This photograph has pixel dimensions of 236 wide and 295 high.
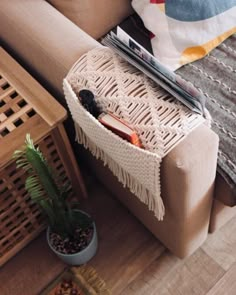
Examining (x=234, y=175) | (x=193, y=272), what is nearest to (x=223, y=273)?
(x=193, y=272)

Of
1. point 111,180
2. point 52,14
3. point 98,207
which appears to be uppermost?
point 52,14

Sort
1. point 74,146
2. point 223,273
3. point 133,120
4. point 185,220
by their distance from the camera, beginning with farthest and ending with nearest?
point 74,146
point 223,273
point 185,220
point 133,120

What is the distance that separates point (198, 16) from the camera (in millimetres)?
1176

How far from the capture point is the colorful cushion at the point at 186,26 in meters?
1.17

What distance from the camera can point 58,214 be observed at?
1196 mm

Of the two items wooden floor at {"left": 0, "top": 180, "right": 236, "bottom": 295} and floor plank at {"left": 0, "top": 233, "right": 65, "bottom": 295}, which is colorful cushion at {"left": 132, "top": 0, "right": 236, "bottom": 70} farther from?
floor plank at {"left": 0, "top": 233, "right": 65, "bottom": 295}

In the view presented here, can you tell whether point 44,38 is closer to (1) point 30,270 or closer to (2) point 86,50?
(2) point 86,50

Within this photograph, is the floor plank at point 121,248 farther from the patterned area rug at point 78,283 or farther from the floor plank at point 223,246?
the floor plank at point 223,246

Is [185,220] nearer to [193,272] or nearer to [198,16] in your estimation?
[193,272]

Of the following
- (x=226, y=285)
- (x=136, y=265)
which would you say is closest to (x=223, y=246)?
(x=226, y=285)

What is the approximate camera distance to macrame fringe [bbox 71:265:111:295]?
1.30 m

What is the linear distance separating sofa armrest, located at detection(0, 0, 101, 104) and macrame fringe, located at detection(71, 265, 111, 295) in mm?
569

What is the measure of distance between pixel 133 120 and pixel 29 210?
56 centimetres

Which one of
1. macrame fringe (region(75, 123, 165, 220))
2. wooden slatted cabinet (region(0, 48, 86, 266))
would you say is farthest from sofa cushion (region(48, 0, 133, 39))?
macrame fringe (region(75, 123, 165, 220))
